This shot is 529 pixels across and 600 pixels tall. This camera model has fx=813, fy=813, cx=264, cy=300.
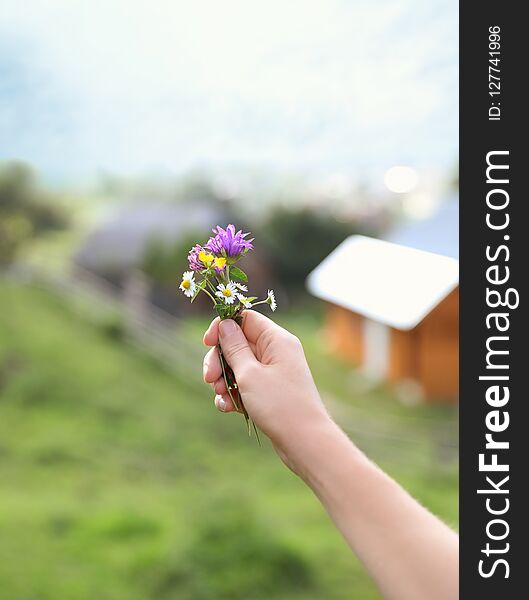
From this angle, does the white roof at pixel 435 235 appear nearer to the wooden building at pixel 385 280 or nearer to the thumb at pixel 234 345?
the wooden building at pixel 385 280

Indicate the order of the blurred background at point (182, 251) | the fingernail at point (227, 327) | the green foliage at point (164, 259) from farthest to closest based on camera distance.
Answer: the green foliage at point (164, 259)
the blurred background at point (182, 251)
the fingernail at point (227, 327)

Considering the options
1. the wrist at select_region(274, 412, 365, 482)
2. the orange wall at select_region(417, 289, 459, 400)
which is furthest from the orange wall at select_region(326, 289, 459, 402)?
the wrist at select_region(274, 412, 365, 482)

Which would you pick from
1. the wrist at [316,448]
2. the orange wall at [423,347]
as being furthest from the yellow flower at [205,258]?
the orange wall at [423,347]

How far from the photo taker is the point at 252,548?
1.80 meters

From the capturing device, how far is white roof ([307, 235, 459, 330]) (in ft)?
2.60

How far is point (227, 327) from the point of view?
51 cm

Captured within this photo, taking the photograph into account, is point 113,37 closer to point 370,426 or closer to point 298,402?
point 370,426

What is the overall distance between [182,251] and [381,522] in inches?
69.2

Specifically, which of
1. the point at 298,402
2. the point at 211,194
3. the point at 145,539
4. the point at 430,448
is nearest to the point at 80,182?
the point at 211,194

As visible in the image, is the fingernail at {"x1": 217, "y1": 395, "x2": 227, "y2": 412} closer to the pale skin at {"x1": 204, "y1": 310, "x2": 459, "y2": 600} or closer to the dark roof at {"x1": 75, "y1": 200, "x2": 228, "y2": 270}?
the pale skin at {"x1": 204, "y1": 310, "x2": 459, "y2": 600}

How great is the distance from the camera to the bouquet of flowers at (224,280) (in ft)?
1.74

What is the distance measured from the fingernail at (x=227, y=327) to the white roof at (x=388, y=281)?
0.31 m

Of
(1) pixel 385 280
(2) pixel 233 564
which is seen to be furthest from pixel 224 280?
(2) pixel 233 564

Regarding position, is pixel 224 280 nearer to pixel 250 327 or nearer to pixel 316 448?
pixel 250 327
